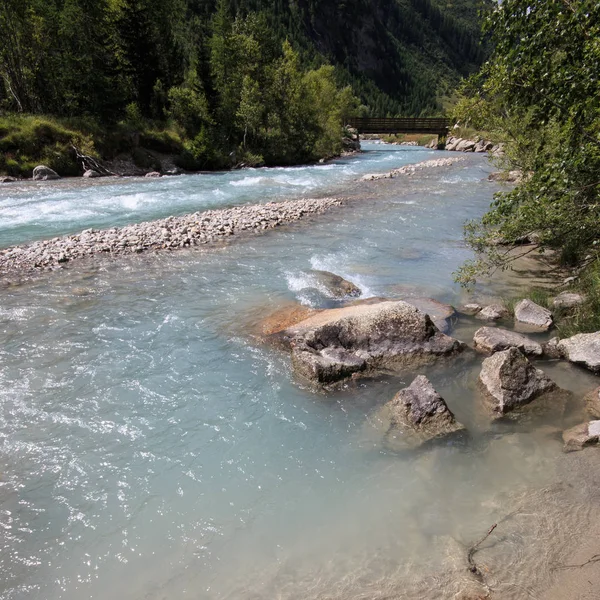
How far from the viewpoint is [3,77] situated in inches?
1265

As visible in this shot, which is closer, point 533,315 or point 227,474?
point 227,474

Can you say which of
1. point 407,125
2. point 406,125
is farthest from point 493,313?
point 407,125

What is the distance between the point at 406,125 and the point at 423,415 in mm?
79769

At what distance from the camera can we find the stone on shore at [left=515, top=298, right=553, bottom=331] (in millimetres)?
8375

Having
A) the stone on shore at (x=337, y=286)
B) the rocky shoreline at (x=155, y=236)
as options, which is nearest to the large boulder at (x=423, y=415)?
the stone on shore at (x=337, y=286)

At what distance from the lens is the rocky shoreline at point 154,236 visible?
12.2 meters

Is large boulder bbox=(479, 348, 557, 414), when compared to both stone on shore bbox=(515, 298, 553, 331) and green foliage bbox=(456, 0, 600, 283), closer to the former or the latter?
stone on shore bbox=(515, 298, 553, 331)

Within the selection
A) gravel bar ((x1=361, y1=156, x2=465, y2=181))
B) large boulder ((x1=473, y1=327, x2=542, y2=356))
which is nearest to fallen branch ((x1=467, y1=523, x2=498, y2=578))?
large boulder ((x1=473, y1=327, x2=542, y2=356))

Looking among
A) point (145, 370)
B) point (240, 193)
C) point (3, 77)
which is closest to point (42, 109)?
point (3, 77)

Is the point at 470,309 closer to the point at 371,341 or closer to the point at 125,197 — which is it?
the point at 371,341

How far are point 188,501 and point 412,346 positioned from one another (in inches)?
182

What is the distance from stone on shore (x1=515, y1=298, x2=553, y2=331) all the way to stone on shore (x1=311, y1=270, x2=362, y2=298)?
3.59 m

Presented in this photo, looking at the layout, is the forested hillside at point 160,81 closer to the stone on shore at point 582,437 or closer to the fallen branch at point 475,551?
the fallen branch at point 475,551

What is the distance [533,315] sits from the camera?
859cm
